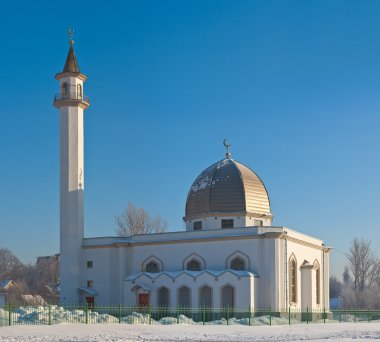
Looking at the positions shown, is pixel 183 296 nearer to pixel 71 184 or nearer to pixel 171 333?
pixel 71 184

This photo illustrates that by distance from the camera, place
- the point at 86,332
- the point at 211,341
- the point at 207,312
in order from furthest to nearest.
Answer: the point at 207,312 → the point at 86,332 → the point at 211,341

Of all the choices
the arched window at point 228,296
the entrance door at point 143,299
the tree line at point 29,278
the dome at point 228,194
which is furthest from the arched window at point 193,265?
the tree line at point 29,278

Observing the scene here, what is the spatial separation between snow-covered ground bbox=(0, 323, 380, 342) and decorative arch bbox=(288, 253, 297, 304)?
32.1 feet

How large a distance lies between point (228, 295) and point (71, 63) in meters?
17.4

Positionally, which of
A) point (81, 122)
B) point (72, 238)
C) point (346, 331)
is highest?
point (81, 122)

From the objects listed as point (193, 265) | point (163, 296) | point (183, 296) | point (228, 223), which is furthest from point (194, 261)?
point (228, 223)

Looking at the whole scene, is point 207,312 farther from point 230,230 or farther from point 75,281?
point 75,281

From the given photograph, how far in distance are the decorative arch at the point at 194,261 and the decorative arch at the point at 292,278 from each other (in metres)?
4.87

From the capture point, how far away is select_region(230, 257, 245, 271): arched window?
41.2 m

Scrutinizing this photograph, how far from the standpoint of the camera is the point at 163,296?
42.2 meters

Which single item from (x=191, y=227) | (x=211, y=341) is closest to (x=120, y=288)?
(x=191, y=227)

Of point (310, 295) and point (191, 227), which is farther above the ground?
point (191, 227)

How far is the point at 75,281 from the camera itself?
44094 mm

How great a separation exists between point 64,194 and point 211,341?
70.5ft
